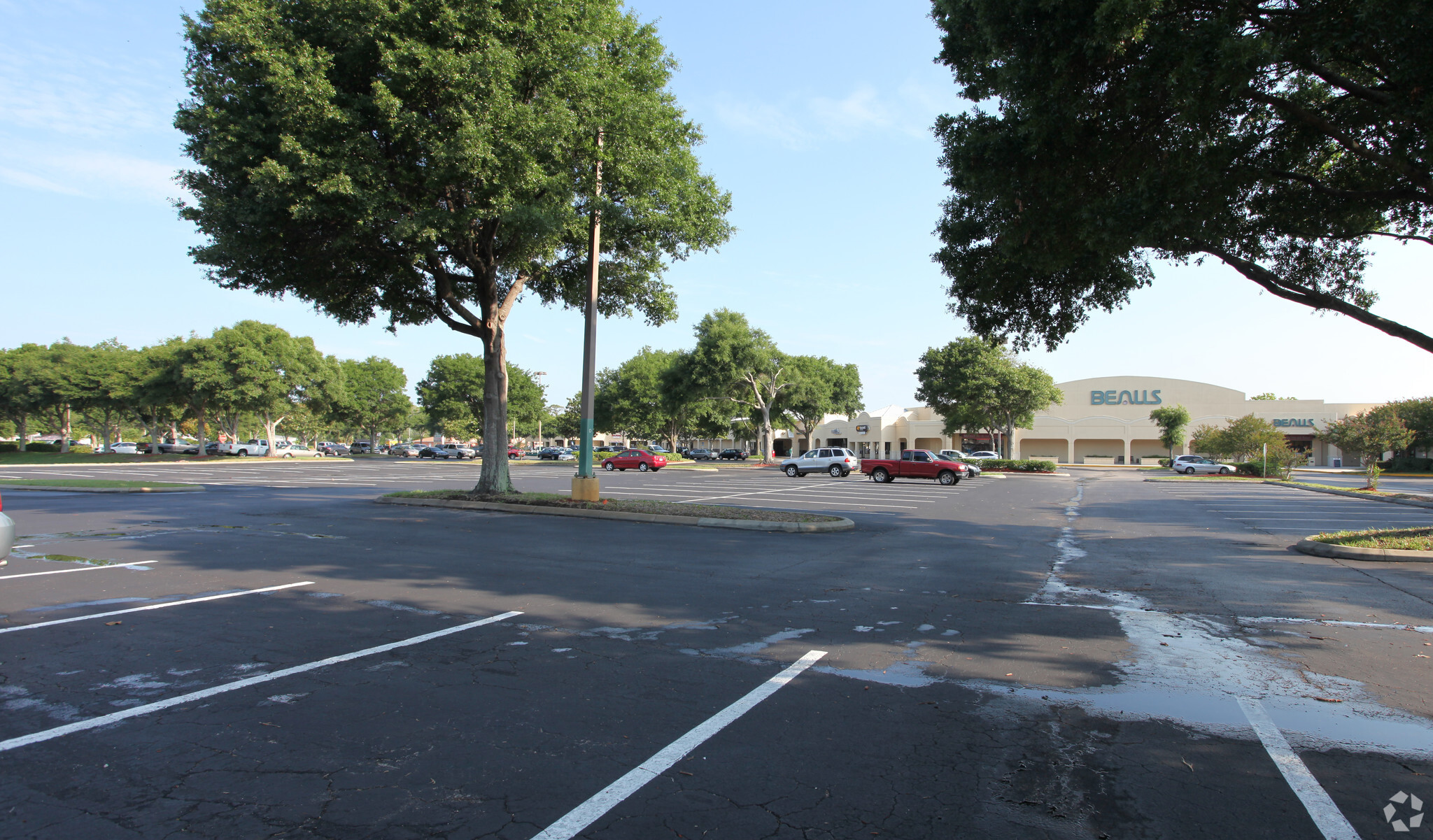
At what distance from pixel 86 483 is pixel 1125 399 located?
81.1 metres

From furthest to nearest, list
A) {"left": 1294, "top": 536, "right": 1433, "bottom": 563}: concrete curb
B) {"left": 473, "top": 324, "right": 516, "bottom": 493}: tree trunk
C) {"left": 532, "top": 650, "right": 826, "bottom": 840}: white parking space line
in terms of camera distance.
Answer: {"left": 473, "top": 324, "right": 516, "bottom": 493}: tree trunk
{"left": 1294, "top": 536, "right": 1433, "bottom": 563}: concrete curb
{"left": 532, "top": 650, "right": 826, "bottom": 840}: white parking space line

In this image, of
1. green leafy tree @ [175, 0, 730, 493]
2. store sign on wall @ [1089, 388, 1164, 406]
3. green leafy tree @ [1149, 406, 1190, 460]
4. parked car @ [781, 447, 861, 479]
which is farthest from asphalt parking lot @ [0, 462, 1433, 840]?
store sign on wall @ [1089, 388, 1164, 406]

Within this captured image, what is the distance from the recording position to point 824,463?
42.9 metres

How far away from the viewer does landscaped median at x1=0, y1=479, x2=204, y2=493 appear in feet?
79.6

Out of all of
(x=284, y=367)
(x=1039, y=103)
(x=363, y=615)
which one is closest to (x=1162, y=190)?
(x=1039, y=103)

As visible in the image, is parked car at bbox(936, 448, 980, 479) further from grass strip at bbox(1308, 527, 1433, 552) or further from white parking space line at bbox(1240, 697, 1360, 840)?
white parking space line at bbox(1240, 697, 1360, 840)

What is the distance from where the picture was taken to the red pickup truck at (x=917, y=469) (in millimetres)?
35344

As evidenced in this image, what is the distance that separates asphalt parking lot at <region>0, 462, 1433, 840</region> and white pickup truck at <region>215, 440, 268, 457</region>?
198 feet

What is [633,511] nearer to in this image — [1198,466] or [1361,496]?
[1361,496]

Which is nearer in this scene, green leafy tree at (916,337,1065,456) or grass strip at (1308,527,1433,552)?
grass strip at (1308,527,1433,552)

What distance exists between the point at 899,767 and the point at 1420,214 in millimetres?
15024

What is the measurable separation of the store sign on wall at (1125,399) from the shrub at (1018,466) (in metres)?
28.1

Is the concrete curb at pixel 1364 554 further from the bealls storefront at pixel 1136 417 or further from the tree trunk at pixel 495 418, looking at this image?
the bealls storefront at pixel 1136 417

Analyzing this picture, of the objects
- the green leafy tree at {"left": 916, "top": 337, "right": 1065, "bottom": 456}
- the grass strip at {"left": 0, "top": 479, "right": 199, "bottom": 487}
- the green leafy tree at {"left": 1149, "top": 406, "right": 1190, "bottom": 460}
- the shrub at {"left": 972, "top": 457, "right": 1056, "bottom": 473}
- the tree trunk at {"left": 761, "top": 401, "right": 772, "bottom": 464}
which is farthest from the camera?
the green leafy tree at {"left": 1149, "top": 406, "right": 1190, "bottom": 460}
